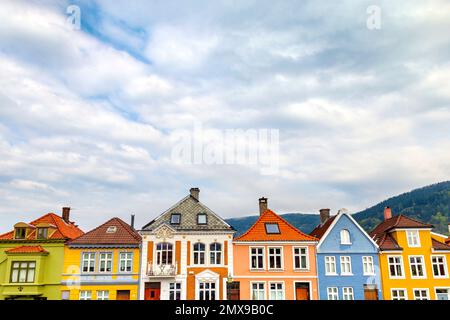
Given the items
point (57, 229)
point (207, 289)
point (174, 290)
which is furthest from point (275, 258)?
point (57, 229)

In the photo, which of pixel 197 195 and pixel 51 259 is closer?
pixel 51 259

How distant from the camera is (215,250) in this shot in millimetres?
36781

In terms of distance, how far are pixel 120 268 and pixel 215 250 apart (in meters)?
8.75

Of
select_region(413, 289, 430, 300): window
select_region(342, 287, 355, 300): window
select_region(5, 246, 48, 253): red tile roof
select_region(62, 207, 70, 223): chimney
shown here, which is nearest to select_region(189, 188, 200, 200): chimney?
select_region(62, 207, 70, 223): chimney

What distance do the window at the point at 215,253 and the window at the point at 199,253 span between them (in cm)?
73

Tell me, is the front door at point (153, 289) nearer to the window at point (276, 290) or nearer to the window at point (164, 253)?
the window at point (164, 253)

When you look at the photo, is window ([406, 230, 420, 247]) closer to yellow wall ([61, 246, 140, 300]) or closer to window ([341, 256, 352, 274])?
window ([341, 256, 352, 274])

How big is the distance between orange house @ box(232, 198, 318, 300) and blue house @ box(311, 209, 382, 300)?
40.8 inches

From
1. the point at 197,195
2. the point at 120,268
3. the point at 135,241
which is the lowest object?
the point at 120,268

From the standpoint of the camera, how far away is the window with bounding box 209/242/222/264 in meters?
36.6

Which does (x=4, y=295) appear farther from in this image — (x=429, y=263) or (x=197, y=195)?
(x=429, y=263)

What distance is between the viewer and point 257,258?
3697 cm
